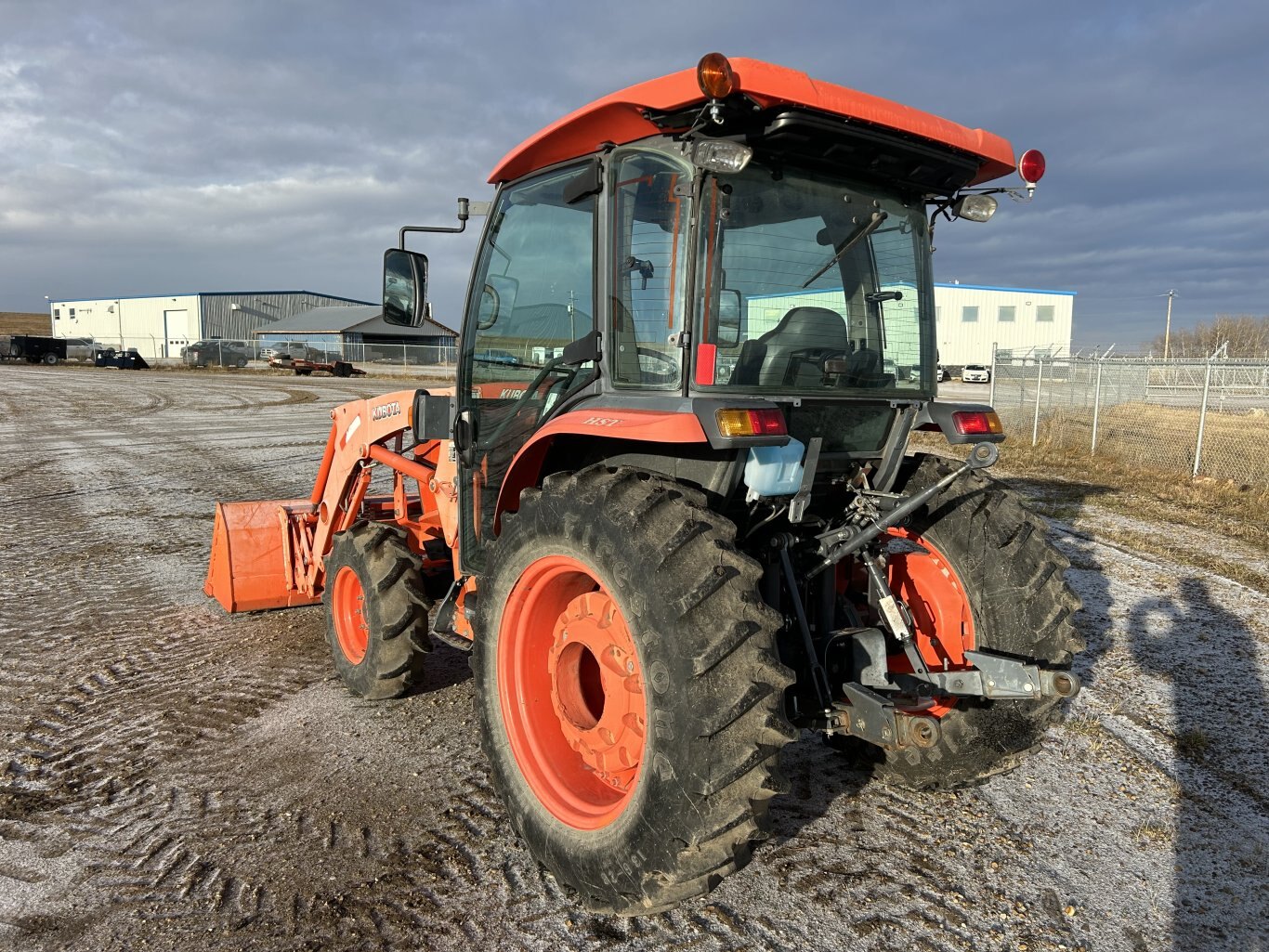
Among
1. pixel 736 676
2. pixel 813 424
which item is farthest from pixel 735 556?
pixel 813 424

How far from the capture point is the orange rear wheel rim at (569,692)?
8.98 feet

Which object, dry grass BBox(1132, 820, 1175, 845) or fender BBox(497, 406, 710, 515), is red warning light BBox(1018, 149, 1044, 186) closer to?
fender BBox(497, 406, 710, 515)

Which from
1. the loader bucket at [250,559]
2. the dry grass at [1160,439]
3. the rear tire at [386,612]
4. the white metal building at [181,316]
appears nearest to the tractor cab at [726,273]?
the rear tire at [386,612]

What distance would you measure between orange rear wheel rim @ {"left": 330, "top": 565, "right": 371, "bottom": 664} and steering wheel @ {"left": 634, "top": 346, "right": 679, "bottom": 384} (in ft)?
7.58

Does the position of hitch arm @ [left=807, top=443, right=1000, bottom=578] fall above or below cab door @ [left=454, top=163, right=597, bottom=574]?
below

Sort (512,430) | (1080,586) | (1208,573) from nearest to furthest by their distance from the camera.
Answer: (512,430)
(1080,586)
(1208,573)

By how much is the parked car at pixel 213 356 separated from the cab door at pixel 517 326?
51.6 meters

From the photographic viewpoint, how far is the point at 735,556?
2.37 m

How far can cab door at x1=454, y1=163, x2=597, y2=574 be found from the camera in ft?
10.3

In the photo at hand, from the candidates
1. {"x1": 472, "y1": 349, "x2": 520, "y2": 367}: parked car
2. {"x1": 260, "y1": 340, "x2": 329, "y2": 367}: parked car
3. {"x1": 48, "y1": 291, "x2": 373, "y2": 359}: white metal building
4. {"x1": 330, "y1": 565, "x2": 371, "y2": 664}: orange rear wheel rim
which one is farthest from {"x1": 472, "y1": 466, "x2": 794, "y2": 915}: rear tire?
{"x1": 48, "y1": 291, "x2": 373, "y2": 359}: white metal building

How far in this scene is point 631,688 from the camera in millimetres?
2715

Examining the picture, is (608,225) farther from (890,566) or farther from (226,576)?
(226,576)

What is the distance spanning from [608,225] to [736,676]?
1.53 metres

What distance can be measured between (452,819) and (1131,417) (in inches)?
667
